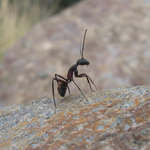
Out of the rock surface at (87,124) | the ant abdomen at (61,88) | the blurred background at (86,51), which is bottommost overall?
the rock surface at (87,124)

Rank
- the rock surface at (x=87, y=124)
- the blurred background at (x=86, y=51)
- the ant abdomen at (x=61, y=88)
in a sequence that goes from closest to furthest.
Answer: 1. the rock surface at (x=87, y=124)
2. the ant abdomen at (x=61, y=88)
3. the blurred background at (x=86, y=51)

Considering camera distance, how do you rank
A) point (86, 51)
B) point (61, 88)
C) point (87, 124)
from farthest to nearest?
point (86, 51) < point (61, 88) < point (87, 124)

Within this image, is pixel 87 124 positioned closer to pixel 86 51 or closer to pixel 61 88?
pixel 61 88

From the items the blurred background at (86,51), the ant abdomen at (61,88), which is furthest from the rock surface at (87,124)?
the blurred background at (86,51)

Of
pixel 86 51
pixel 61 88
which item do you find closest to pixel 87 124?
pixel 61 88

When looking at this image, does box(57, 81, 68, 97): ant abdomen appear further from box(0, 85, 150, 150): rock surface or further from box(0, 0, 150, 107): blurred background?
box(0, 0, 150, 107): blurred background

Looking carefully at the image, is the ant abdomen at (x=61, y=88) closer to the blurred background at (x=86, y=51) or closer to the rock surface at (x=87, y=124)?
the rock surface at (x=87, y=124)

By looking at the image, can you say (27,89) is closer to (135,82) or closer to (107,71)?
(107,71)
